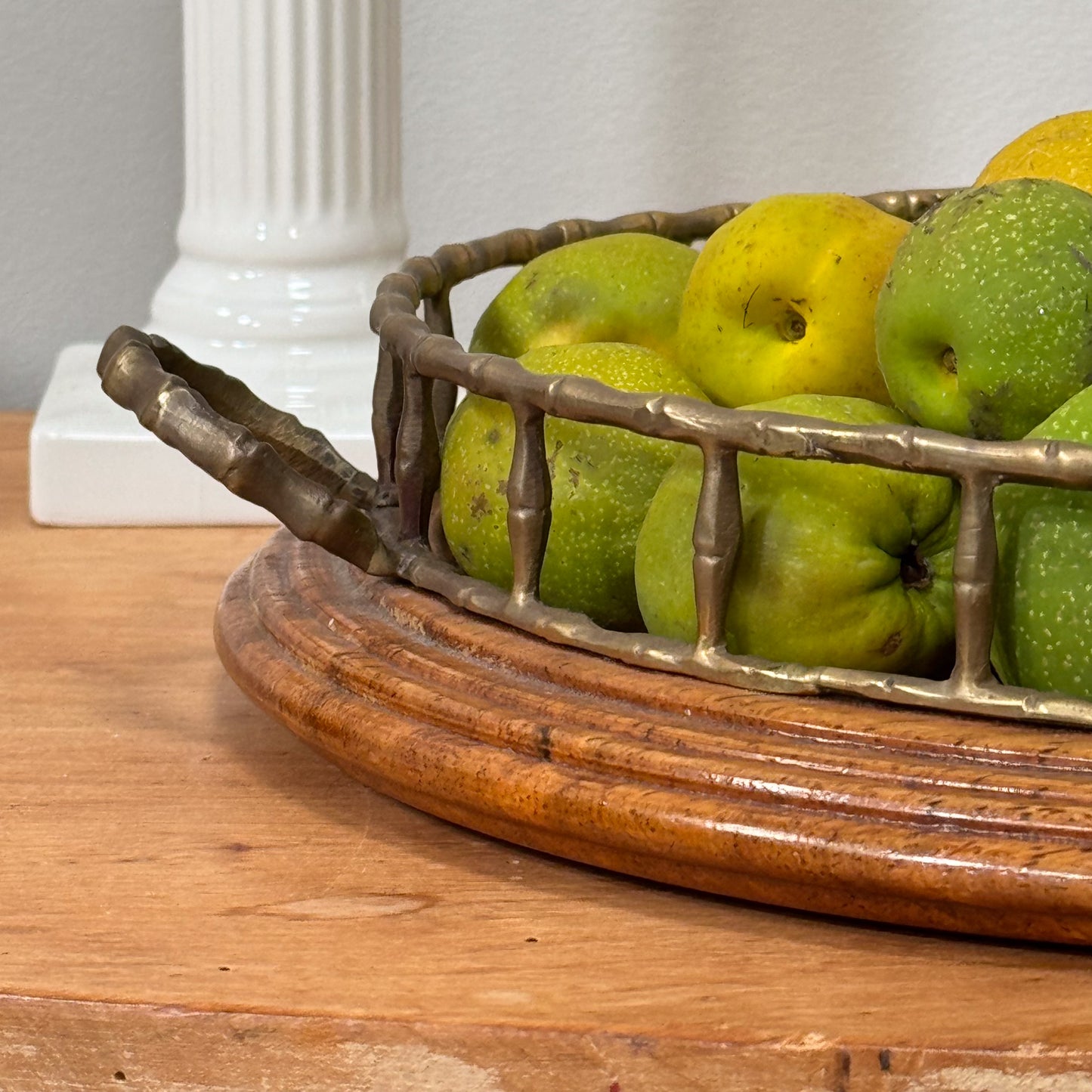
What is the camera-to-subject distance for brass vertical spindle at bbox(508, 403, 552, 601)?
337 mm

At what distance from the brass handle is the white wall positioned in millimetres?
550

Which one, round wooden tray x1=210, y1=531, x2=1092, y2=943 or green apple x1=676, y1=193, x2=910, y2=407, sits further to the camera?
green apple x1=676, y1=193, x2=910, y2=407

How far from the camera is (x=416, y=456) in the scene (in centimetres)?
40

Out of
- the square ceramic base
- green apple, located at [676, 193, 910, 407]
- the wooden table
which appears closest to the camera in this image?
the wooden table

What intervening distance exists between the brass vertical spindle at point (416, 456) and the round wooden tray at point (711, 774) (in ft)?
0.11

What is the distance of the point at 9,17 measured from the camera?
90 cm

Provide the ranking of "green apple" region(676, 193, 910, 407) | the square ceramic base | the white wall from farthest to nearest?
the white wall → the square ceramic base → "green apple" region(676, 193, 910, 407)

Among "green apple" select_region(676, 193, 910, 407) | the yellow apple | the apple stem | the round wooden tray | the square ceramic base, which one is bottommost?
the square ceramic base

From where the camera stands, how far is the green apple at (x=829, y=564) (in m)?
0.32

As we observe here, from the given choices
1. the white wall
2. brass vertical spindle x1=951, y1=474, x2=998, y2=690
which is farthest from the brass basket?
the white wall

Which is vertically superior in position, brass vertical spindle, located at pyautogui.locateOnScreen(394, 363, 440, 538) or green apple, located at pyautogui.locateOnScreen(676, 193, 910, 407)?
green apple, located at pyautogui.locateOnScreen(676, 193, 910, 407)

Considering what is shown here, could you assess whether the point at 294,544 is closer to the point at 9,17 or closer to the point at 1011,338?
the point at 1011,338

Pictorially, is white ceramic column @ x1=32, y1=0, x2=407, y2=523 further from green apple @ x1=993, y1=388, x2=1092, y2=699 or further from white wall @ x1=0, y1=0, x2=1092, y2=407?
green apple @ x1=993, y1=388, x2=1092, y2=699

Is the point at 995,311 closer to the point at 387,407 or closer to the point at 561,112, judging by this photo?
the point at 387,407
